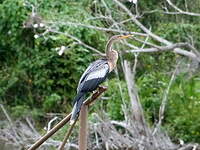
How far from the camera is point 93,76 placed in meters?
2.75

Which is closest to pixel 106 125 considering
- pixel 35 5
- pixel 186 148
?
pixel 186 148

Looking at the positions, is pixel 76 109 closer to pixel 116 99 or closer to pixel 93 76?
pixel 93 76

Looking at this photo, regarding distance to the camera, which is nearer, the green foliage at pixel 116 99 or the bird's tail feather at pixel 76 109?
the bird's tail feather at pixel 76 109

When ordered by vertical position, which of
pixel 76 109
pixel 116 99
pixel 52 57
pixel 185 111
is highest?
pixel 76 109

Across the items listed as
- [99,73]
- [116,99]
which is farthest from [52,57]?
[99,73]

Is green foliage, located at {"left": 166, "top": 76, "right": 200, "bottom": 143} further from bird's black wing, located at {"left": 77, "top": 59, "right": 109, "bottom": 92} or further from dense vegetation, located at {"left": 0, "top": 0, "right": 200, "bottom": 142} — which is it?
bird's black wing, located at {"left": 77, "top": 59, "right": 109, "bottom": 92}

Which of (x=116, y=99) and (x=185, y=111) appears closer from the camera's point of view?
(x=185, y=111)

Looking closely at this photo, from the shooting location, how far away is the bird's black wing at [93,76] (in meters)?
2.64

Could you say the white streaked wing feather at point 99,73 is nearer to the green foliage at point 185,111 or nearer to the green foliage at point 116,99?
the green foliage at point 185,111

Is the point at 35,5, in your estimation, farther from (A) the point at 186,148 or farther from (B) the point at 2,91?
(A) the point at 186,148

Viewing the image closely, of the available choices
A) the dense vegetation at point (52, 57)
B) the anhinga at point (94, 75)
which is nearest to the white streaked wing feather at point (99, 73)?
the anhinga at point (94, 75)

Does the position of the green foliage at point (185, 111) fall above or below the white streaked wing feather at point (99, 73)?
below

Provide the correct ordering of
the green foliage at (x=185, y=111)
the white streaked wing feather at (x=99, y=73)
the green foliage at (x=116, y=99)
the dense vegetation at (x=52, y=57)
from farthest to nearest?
the dense vegetation at (x=52, y=57) < the green foliage at (x=116, y=99) < the green foliage at (x=185, y=111) < the white streaked wing feather at (x=99, y=73)

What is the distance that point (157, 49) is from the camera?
6719mm
